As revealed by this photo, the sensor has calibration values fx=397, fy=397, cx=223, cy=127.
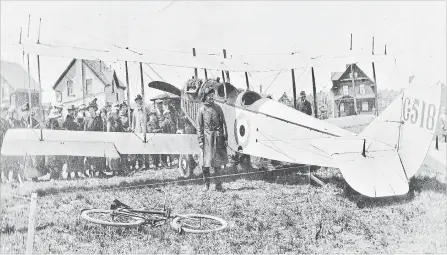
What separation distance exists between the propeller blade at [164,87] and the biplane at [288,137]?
0.08 ft

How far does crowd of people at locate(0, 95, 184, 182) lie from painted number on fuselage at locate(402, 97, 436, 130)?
286 centimetres

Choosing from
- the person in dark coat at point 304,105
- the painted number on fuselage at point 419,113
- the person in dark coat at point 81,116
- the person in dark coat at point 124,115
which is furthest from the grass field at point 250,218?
the person in dark coat at point 81,116

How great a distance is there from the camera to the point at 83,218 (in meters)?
3.73

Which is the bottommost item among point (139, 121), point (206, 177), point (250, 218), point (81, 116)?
point (250, 218)

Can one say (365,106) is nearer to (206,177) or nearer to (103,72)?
(206,177)

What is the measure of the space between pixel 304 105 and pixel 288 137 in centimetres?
81

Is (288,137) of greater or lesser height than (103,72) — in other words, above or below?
below

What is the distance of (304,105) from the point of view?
5242mm

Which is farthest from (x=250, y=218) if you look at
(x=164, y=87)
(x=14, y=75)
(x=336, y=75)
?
(x=14, y=75)

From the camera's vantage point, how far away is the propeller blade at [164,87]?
16.6 ft

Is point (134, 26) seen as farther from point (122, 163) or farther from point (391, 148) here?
point (391, 148)

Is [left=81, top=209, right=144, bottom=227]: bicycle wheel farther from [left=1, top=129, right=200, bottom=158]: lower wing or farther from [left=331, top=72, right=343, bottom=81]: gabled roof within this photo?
[left=331, top=72, right=343, bottom=81]: gabled roof

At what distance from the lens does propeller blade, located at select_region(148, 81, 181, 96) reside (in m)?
5.06

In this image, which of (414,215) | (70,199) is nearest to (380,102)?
(414,215)
